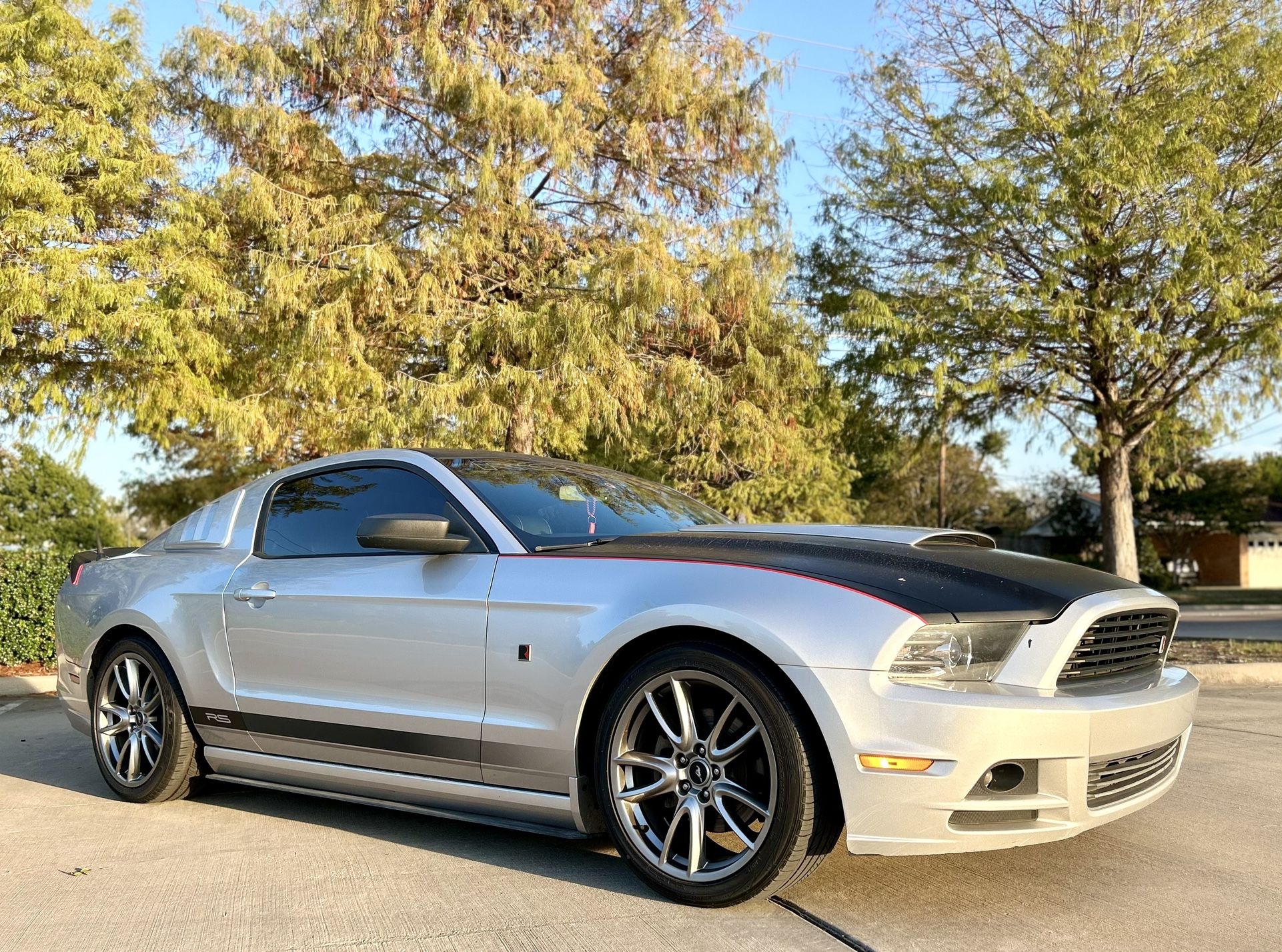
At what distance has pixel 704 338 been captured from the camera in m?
13.3

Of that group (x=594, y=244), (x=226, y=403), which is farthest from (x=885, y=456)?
(x=226, y=403)

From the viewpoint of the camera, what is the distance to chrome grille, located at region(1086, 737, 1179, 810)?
3678 millimetres

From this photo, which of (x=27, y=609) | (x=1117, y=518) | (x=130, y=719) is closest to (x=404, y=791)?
(x=130, y=719)

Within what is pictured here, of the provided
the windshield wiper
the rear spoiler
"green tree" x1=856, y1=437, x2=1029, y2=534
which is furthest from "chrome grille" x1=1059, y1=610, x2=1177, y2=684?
"green tree" x1=856, y1=437, x2=1029, y2=534

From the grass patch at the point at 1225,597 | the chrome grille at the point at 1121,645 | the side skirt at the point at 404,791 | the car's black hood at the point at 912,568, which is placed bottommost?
the grass patch at the point at 1225,597

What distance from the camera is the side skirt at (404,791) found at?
13.7ft

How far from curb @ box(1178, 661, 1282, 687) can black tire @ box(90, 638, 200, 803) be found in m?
8.18

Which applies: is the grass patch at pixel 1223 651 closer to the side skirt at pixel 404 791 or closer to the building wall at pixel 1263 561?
the side skirt at pixel 404 791

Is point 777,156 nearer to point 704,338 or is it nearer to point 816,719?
point 704,338

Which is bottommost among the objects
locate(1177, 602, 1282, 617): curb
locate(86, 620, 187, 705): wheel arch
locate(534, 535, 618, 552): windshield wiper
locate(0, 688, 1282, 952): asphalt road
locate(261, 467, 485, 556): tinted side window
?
locate(1177, 602, 1282, 617): curb

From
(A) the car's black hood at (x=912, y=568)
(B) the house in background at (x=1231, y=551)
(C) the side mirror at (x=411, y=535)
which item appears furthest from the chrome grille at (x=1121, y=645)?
(B) the house in background at (x=1231, y=551)

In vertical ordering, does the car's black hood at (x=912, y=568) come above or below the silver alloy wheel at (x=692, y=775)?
above

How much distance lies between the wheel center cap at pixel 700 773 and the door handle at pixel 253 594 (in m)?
2.07

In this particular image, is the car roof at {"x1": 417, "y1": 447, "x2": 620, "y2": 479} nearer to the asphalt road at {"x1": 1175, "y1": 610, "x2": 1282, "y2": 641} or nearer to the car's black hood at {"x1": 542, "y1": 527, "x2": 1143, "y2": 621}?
the car's black hood at {"x1": 542, "y1": 527, "x2": 1143, "y2": 621}
